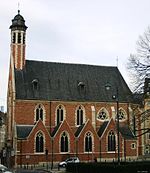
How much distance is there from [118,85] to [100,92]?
14.4 ft

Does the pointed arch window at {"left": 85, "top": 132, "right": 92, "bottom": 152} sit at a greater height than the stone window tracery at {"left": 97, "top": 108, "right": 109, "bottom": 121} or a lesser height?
lesser

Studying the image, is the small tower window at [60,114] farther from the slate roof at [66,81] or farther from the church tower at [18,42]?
the church tower at [18,42]

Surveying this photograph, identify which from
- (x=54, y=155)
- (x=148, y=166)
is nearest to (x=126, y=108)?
(x=54, y=155)

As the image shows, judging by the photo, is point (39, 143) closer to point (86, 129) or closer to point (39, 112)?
point (39, 112)

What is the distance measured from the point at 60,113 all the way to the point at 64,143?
17.9ft

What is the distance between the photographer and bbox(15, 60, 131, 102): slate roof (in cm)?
6512

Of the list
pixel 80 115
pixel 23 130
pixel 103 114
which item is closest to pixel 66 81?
pixel 80 115

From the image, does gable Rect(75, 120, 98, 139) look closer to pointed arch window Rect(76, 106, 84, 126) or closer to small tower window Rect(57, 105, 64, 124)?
pointed arch window Rect(76, 106, 84, 126)

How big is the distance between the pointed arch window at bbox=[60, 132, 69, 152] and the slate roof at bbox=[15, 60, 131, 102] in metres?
6.41

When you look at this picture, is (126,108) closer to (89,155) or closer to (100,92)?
(100,92)

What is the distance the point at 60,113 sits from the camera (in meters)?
66.2

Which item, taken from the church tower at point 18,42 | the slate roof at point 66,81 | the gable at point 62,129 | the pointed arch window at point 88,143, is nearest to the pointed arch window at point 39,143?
the gable at point 62,129

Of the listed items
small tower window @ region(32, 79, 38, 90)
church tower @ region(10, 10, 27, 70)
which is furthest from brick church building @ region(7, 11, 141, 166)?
small tower window @ region(32, 79, 38, 90)

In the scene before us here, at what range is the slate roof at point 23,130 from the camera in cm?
6054
